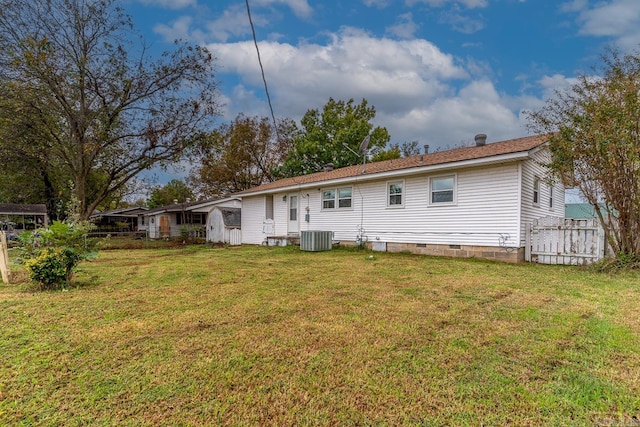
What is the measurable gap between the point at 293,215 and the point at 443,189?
741 cm

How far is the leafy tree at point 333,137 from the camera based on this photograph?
28.8 meters

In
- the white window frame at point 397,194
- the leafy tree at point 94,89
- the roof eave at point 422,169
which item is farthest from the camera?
the leafy tree at point 94,89

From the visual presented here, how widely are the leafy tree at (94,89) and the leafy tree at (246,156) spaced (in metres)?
11.7

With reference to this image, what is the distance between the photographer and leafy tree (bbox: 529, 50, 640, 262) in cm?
637

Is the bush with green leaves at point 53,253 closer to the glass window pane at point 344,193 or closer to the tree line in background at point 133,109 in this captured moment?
the tree line in background at point 133,109

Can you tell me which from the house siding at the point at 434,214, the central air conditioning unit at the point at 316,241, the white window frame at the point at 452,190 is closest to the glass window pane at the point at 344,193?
the house siding at the point at 434,214

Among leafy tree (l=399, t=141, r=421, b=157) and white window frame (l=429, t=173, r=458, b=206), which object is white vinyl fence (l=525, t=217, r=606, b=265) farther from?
leafy tree (l=399, t=141, r=421, b=157)

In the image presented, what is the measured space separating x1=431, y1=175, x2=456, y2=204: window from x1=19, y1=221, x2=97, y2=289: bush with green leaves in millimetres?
9197

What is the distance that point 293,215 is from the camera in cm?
1495

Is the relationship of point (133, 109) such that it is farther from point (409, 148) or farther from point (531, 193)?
point (409, 148)

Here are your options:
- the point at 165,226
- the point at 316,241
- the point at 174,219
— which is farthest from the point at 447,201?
the point at 174,219

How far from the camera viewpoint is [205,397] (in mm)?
1979

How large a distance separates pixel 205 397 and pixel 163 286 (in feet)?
13.0

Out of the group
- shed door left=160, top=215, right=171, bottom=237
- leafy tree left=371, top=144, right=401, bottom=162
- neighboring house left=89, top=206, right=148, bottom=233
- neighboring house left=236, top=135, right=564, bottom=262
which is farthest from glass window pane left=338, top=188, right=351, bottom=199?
neighboring house left=89, top=206, right=148, bottom=233
